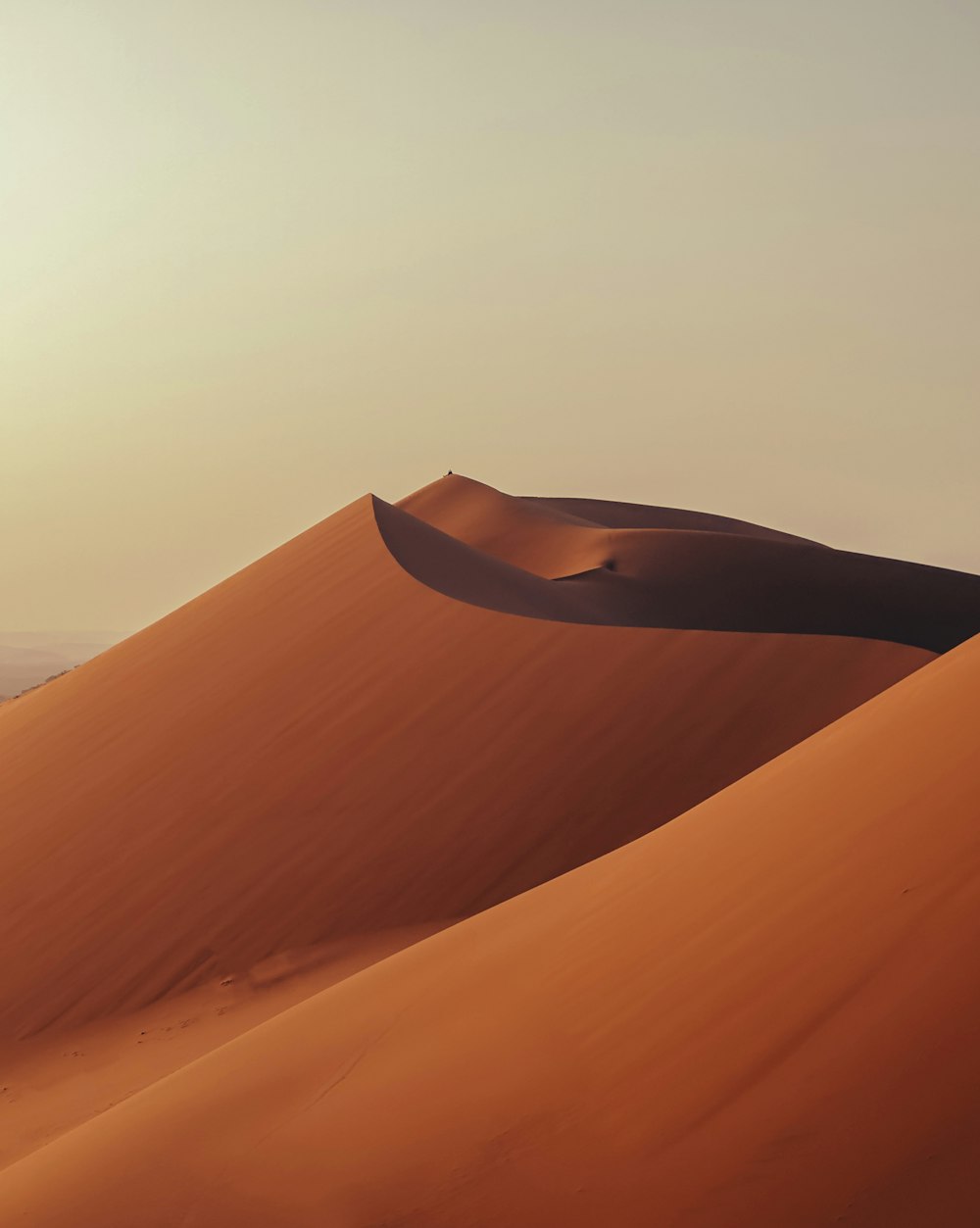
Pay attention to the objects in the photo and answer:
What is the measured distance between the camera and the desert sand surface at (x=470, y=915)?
3.07 metres

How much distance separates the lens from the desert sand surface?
307cm

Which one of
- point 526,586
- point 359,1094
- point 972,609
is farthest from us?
point 972,609

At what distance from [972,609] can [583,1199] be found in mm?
29888

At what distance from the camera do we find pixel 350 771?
1027 cm

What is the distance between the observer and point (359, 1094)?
160 inches

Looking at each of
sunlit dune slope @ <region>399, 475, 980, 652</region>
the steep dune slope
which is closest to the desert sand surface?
the steep dune slope

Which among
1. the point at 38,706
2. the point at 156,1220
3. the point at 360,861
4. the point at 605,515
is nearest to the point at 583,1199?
the point at 156,1220

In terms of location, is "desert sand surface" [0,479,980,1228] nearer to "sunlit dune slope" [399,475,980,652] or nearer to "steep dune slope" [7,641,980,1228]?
"steep dune slope" [7,641,980,1228]

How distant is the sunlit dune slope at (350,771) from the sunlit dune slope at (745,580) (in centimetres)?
1319

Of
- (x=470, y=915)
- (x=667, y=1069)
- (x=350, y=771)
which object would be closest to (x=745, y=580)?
(x=350, y=771)

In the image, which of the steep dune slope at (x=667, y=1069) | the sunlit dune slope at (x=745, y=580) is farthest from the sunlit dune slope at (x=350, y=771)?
the sunlit dune slope at (x=745, y=580)

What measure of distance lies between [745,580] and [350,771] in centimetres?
2074

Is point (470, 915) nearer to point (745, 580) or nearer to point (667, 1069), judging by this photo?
point (667, 1069)

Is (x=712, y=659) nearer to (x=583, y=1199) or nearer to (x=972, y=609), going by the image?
(x=583, y=1199)
